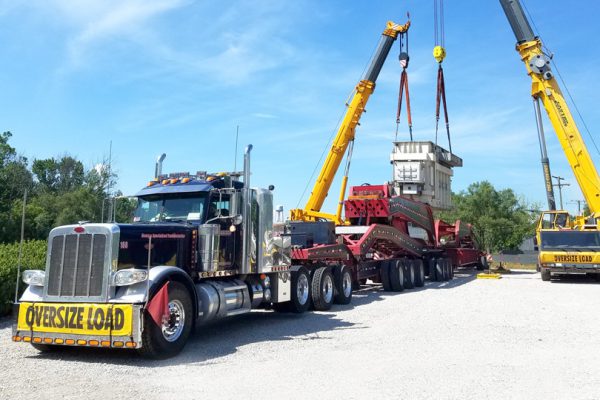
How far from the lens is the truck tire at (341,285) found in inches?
531

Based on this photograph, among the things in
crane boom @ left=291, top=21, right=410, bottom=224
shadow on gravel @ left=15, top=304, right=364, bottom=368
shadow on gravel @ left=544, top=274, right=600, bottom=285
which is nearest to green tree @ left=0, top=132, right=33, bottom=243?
crane boom @ left=291, top=21, right=410, bottom=224

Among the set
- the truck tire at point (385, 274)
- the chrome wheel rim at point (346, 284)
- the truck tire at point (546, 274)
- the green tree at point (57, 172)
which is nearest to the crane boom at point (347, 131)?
the truck tire at point (385, 274)

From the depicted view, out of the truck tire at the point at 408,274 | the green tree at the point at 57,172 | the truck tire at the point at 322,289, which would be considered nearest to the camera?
the truck tire at the point at 322,289

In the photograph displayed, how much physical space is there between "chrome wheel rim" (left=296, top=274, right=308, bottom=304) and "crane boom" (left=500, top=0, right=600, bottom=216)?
15203mm

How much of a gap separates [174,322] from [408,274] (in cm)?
1206

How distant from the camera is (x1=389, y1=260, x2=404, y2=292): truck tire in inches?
675

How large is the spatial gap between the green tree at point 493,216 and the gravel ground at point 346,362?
39.7m

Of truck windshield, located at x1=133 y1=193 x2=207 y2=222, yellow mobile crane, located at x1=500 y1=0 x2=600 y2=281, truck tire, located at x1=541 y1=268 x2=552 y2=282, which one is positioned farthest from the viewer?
truck tire, located at x1=541 y1=268 x2=552 y2=282

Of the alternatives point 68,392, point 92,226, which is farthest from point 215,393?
point 92,226

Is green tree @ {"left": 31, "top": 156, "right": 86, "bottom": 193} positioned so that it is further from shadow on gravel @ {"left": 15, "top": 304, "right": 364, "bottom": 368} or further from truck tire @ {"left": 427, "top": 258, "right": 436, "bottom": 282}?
→ shadow on gravel @ {"left": 15, "top": 304, "right": 364, "bottom": 368}

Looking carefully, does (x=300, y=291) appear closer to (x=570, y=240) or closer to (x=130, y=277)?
(x=130, y=277)

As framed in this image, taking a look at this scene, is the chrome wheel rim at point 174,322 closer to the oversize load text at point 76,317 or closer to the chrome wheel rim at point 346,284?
the oversize load text at point 76,317

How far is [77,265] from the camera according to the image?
7.40 meters

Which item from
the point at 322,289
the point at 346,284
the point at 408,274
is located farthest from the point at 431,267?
the point at 322,289
